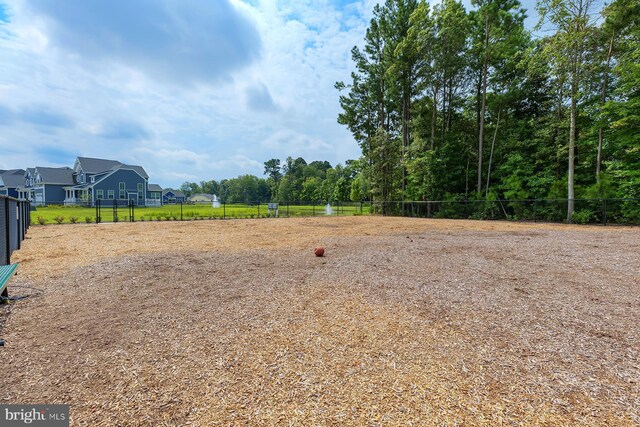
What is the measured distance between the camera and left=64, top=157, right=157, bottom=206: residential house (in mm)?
32781

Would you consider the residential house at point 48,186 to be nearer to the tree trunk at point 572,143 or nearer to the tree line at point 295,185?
the tree line at point 295,185

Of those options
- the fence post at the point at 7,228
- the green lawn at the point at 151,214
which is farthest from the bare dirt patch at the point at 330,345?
the green lawn at the point at 151,214

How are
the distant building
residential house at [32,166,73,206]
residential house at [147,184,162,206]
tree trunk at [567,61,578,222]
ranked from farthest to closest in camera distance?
residential house at [147,184,162,206] → residential house at [32,166,73,206] → the distant building → tree trunk at [567,61,578,222]

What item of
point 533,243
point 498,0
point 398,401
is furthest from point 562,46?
point 398,401

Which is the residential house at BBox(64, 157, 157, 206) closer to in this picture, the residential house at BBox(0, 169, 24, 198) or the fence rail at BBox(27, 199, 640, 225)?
the residential house at BBox(0, 169, 24, 198)

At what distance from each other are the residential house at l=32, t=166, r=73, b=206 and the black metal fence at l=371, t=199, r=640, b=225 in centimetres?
3823

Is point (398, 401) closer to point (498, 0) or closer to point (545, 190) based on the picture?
point (545, 190)

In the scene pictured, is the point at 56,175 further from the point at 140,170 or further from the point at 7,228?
the point at 7,228

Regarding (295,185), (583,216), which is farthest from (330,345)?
(295,185)

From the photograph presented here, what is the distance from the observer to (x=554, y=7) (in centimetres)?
1404

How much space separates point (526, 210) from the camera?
16703 millimetres

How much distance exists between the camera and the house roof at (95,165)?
114ft

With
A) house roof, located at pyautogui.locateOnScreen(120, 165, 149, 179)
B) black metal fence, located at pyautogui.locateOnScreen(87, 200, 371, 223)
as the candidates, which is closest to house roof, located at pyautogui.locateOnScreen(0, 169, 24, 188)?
house roof, located at pyautogui.locateOnScreen(120, 165, 149, 179)

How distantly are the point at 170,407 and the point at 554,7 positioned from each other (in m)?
21.1
